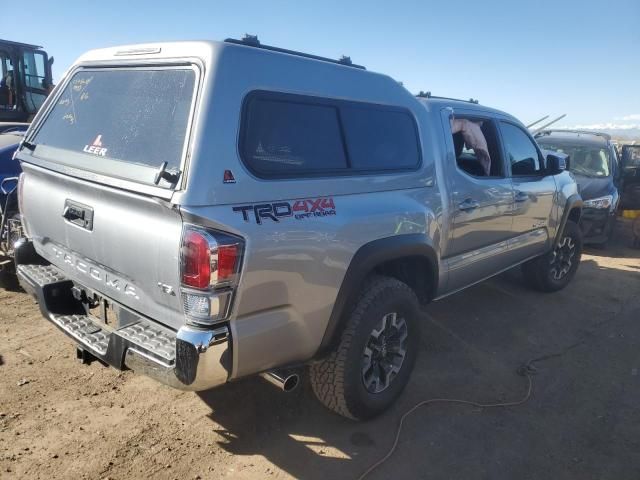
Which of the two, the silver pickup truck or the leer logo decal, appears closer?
the silver pickup truck

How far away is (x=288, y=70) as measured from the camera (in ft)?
8.36

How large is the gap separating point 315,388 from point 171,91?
1.86 meters

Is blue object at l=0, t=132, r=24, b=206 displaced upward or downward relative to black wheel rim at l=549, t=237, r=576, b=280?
upward

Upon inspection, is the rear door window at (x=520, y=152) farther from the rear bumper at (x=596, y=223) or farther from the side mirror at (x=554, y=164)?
the rear bumper at (x=596, y=223)

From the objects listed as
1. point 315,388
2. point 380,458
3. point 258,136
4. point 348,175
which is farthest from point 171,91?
point 380,458

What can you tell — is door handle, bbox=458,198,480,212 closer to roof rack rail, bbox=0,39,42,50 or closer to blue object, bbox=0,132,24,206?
blue object, bbox=0,132,24,206

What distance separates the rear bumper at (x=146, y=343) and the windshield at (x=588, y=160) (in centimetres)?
808

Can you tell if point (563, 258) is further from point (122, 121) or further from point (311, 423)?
point (122, 121)

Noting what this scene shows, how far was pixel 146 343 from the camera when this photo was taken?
2.36 metres

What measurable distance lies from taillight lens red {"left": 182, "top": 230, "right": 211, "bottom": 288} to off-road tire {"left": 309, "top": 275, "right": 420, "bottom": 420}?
105 centimetres

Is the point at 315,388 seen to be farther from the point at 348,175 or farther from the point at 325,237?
the point at 348,175

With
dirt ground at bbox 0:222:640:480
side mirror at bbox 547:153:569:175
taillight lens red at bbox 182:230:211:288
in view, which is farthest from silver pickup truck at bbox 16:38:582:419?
side mirror at bbox 547:153:569:175

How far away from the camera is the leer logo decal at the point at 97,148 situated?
8.65ft

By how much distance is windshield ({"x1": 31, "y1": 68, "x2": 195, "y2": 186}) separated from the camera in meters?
2.33
